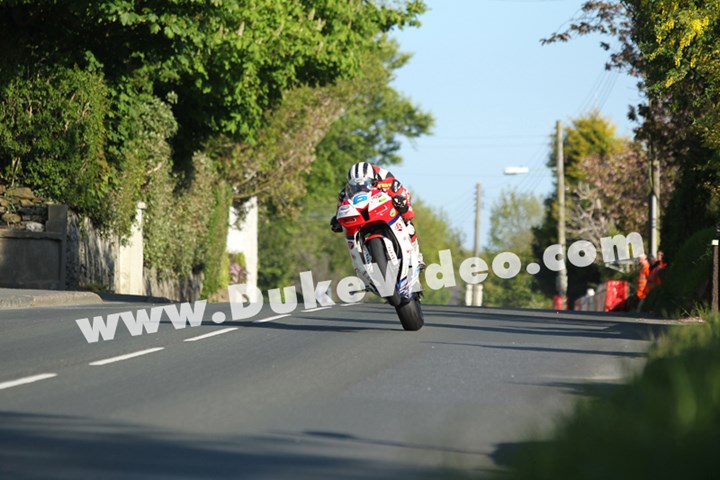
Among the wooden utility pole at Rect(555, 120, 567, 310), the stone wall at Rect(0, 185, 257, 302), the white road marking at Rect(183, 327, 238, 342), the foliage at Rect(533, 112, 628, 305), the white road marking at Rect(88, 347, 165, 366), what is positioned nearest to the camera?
the white road marking at Rect(88, 347, 165, 366)

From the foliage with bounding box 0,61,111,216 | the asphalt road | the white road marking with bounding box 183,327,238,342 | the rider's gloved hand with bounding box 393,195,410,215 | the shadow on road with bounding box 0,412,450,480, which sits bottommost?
the shadow on road with bounding box 0,412,450,480

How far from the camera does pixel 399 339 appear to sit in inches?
555

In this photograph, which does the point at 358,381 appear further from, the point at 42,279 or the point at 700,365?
the point at 42,279

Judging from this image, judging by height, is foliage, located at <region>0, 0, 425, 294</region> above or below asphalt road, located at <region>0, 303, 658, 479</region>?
above

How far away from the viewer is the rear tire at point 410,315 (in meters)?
15.1

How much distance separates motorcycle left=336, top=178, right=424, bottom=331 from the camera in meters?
14.5

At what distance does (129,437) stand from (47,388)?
2.33 meters

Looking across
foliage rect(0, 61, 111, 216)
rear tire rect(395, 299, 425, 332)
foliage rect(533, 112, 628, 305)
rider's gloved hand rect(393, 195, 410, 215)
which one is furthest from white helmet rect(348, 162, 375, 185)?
foliage rect(533, 112, 628, 305)

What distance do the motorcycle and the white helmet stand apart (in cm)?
5

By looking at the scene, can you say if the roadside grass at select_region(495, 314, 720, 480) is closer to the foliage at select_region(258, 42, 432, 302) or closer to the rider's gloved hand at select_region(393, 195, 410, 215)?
the rider's gloved hand at select_region(393, 195, 410, 215)

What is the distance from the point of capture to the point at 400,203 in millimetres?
14750

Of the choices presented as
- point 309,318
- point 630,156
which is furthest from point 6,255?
point 630,156

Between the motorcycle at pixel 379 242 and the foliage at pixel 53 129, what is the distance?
1377cm

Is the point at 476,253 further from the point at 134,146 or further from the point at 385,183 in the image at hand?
the point at 385,183
